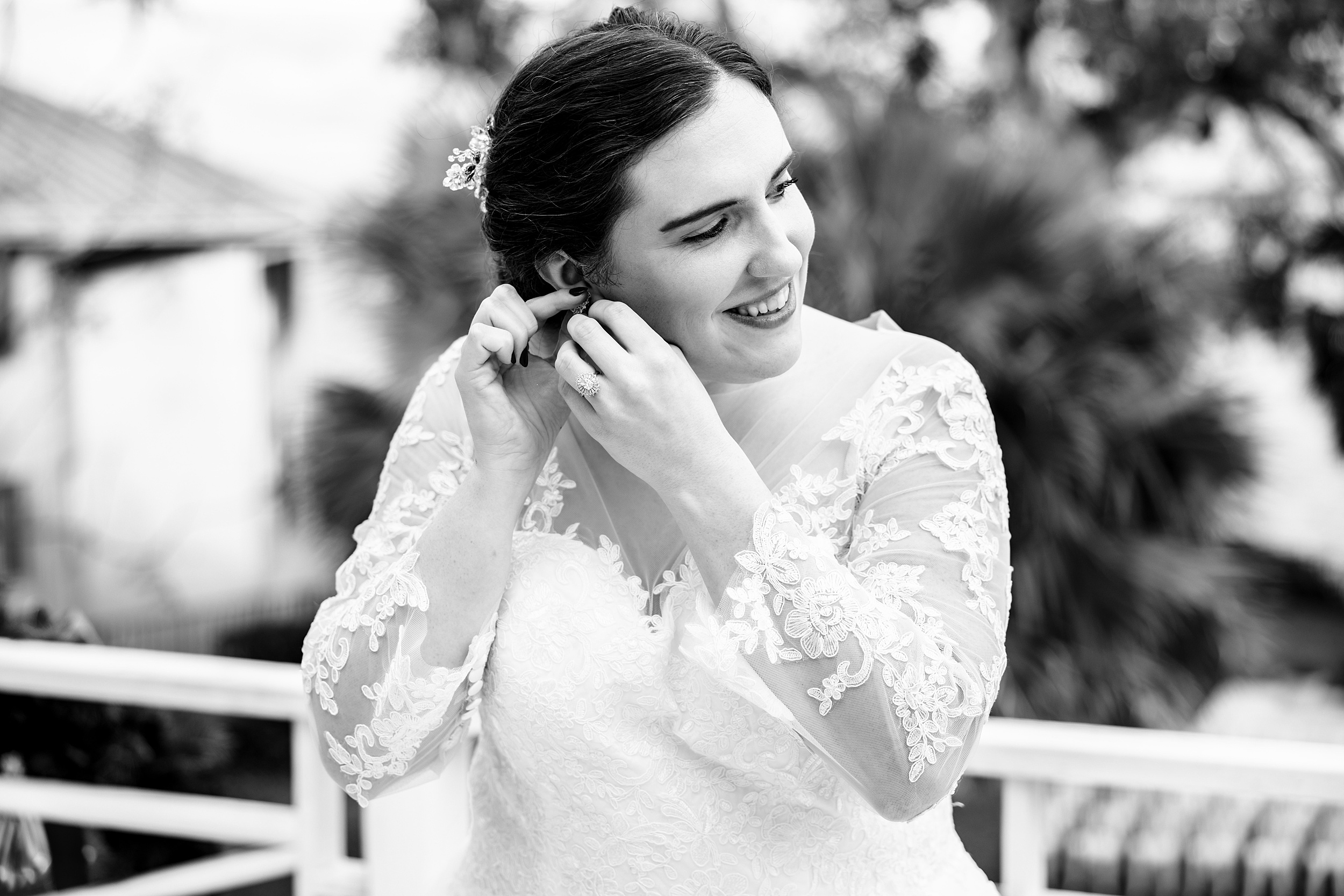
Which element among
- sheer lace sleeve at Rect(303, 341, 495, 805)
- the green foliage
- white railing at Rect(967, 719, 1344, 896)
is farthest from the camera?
the green foliage

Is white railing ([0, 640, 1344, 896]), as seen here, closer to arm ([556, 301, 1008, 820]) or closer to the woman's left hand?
arm ([556, 301, 1008, 820])

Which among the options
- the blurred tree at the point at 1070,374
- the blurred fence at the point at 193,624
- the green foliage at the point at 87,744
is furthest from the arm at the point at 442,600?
the blurred fence at the point at 193,624

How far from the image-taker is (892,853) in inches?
66.1

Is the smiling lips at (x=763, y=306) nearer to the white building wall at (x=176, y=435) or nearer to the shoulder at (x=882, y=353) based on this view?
the shoulder at (x=882, y=353)

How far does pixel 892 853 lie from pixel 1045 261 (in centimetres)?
374

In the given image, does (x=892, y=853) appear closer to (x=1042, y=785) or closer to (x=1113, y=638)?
(x=1042, y=785)

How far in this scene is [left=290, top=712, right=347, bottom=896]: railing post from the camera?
93.7 inches

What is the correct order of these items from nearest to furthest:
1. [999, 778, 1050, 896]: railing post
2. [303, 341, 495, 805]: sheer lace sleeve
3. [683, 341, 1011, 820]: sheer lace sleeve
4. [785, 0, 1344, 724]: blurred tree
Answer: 1. [683, 341, 1011, 820]: sheer lace sleeve
2. [303, 341, 495, 805]: sheer lace sleeve
3. [999, 778, 1050, 896]: railing post
4. [785, 0, 1344, 724]: blurred tree

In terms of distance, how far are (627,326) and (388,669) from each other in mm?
527

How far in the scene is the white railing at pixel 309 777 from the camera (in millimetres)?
1904

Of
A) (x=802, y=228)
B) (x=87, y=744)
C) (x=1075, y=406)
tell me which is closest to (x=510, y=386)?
(x=802, y=228)

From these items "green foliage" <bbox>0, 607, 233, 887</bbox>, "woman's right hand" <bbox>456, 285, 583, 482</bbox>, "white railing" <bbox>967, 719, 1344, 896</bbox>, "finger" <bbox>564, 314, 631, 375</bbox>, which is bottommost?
"green foliage" <bbox>0, 607, 233, 887</bbox>

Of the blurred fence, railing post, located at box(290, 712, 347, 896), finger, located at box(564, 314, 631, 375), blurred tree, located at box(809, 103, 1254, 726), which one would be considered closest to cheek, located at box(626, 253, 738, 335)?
finger, located at box(564, 314, 631, 375)

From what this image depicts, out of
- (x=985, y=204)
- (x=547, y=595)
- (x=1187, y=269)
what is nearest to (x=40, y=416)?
(x=985, y=204)
